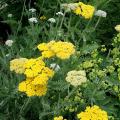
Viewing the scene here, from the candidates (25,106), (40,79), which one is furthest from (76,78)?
(25,106)

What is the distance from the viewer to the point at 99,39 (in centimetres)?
446

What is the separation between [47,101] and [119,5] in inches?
75.9

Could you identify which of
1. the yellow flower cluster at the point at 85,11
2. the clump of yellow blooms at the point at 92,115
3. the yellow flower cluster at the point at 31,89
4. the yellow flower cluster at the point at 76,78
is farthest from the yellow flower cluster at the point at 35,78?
the yellow flower cluster at the point at 85,11

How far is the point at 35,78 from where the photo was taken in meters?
2.59

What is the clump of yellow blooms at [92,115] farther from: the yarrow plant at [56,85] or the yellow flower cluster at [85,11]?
the yellow flower cluster at [85,11]

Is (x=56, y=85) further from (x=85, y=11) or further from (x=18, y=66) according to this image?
(x=85, y=11)

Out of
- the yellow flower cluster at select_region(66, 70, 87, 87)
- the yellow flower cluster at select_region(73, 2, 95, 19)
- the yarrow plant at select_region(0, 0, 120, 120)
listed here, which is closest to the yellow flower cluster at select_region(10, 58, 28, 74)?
the yarrow plant at select_region(0, 0, 120, 120)

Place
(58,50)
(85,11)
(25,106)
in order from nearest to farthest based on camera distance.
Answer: (58,50)
(25,106)
(85,11)

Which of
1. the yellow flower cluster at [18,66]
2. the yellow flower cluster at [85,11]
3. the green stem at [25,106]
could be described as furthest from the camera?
the yellow flower cluster at [85,11]

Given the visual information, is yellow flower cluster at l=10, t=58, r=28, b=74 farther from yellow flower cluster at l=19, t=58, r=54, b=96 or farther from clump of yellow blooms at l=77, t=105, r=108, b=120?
clump of yellow blooms at l=77, t=105, r=108, b=120

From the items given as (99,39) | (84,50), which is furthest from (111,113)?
(99,39)

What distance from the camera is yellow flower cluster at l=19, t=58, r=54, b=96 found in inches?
102

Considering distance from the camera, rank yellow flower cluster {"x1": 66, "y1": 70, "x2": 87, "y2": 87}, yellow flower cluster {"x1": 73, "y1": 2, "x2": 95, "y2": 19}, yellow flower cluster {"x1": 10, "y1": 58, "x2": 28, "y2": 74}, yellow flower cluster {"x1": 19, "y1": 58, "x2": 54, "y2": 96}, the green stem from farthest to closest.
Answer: yellow flower cluster {"x1": 73, "y1": 2, "x2": 95, "y2": 19} < the green stem < yellow flower cluster {"x1": 10, "y1": 58, "x2": 28, "y2": 74} < yellow flower cluster {"x1": 19, "y1": 58, "x2": 54, "y2": 96} < yellow flower cluster {"x1": 66, "y1": 70, "x2": 87, "y2": 87}

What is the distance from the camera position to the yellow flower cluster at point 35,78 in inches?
102
